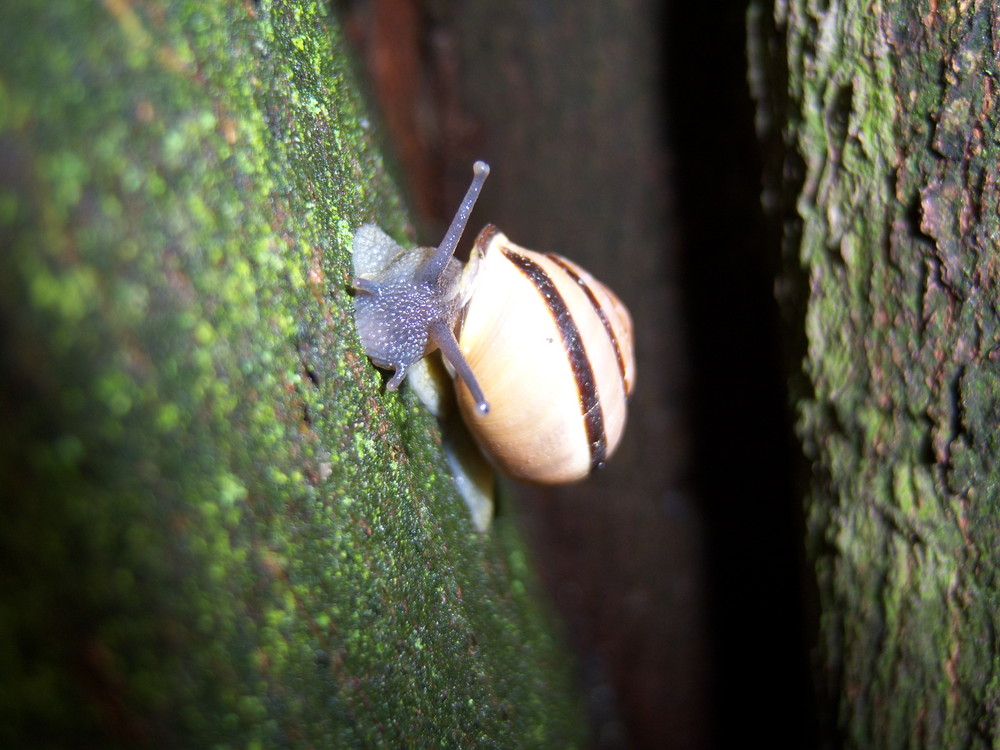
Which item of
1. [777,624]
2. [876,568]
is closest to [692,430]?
[777,624]

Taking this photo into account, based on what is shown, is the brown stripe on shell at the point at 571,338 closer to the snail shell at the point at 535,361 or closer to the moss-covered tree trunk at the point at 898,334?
the snail shell at the point at 535,361

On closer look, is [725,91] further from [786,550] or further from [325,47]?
[786,550]

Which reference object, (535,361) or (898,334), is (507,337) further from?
(898,334)

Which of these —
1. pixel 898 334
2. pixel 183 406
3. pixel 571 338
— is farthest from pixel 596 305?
pixel 183 406

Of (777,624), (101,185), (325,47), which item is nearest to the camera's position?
(101,185)

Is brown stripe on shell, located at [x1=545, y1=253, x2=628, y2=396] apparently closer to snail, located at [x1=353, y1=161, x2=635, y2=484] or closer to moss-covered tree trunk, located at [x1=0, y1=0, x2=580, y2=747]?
snail, located at [x1=353, y1=161, x2=635, y2=484]

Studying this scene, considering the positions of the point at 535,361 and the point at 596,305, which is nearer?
the point at 535,361

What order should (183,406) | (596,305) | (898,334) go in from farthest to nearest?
(596,305) < (898,334) < (183,406)
